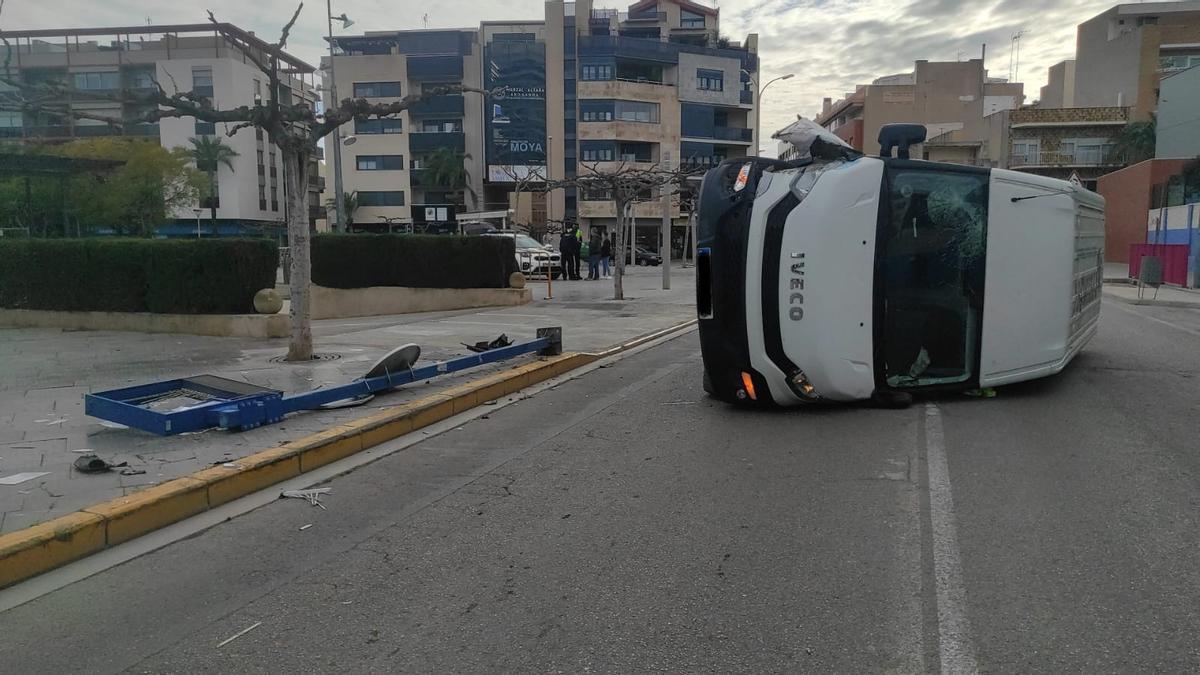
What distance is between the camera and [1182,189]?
3869cm

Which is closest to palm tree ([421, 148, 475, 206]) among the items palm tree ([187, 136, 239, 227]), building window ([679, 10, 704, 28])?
palm tree ([187, 136, 239, 227])

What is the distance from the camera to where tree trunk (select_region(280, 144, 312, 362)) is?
9.62m

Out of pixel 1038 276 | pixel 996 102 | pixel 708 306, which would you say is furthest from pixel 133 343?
pixel 996 102

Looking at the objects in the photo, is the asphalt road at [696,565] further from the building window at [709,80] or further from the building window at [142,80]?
the building window at [709,80]

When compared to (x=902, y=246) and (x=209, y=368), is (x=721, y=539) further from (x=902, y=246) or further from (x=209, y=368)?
(x=209, y=368)

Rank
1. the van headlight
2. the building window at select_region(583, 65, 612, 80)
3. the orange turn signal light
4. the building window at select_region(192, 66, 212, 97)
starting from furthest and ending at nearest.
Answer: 1. the building window at select_region(192, 66, 212, 97)
2. the building window at select_region(583, 65, 612, 80)
3. the orange turn signal light
4. the van headlight

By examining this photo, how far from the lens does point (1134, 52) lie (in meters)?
63.1

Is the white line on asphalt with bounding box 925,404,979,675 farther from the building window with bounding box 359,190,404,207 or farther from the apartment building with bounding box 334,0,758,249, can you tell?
the building window with bounding box 359,190,404,207

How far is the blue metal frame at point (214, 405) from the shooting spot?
6.16 m

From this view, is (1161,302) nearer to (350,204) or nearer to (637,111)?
(637,111)

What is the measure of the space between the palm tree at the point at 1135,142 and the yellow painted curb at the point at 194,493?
203 ft

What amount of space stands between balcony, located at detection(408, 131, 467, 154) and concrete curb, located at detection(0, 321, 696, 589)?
6400 centimetres

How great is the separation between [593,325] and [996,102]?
2829 inches

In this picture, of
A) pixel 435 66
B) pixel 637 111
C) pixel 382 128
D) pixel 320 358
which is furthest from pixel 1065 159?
pixel 320 358
